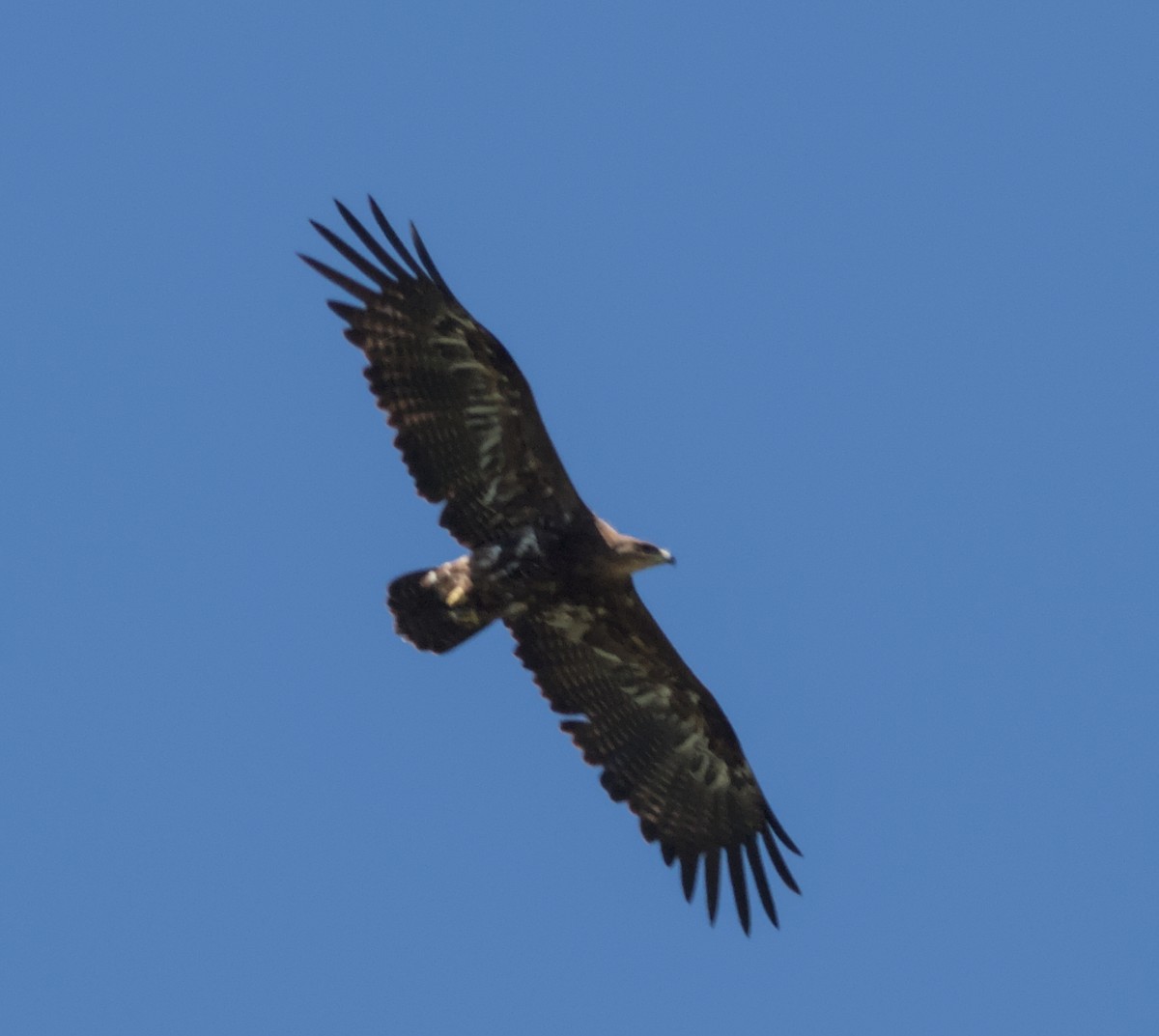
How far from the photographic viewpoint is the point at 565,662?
642 inches

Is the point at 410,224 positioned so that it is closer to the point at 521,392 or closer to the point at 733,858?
the point at 521,392

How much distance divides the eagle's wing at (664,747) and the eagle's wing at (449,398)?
1.20m

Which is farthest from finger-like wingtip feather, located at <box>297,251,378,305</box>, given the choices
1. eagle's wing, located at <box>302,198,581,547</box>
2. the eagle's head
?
the eagle's head

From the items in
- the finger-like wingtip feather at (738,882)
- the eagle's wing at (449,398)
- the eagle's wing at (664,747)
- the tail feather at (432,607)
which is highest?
the eagle's wing at (449,398)

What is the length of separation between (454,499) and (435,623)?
809 mm

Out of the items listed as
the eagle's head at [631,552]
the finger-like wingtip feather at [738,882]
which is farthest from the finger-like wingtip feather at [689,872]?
the eagle's head at [631,552]

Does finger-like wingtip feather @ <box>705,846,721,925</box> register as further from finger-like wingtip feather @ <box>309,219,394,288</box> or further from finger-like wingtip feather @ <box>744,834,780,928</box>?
finger-like wingtip feather @ <box>309,219,394,288</box>

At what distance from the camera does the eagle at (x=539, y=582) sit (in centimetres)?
1509

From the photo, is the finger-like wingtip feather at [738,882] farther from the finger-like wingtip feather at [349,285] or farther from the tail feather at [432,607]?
the finger-like wingtip feather at [349,285]

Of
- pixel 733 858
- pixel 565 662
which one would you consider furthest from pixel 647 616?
pixel 733 858

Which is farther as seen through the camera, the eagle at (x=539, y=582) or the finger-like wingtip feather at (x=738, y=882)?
the finger-like wingtip feather at (x=738, y=882)

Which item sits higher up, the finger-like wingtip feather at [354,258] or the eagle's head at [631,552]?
the finger-like wingtip feather at [354,258]

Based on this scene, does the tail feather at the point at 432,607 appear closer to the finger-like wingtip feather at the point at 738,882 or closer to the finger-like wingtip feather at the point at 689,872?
the finger-like wingtip feather at the point at 689,872

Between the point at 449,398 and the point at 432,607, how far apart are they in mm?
1356
